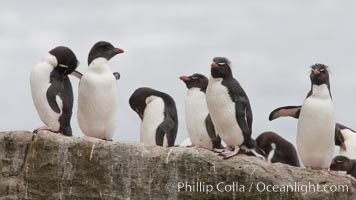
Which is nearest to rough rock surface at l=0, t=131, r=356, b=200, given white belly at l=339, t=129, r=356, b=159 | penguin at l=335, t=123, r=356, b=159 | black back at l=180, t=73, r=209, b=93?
black back at l=180, t=73, r=209, b=93

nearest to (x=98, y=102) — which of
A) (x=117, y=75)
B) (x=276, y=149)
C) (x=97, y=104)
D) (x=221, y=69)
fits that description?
(x=97, y=104)

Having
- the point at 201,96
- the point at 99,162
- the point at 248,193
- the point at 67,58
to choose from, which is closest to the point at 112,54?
the point at 67,58

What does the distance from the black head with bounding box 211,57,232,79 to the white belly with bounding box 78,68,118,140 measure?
1.79m

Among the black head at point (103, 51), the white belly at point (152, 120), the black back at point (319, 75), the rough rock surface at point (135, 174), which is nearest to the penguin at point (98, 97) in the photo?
the black head at point (103, 51)

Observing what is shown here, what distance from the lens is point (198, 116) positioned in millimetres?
12477

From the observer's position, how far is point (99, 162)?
31.7 feet

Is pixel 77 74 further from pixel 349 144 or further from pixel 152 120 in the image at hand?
pixel 349 144

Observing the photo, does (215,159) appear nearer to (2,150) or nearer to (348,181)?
(348,181)

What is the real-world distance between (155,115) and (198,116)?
0.80m

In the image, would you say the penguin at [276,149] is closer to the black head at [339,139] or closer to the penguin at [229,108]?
the black head at [339,139]

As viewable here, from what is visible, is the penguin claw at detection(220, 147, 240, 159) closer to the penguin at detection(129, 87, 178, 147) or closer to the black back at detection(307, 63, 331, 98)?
the black back at detection(307, 63, 331, 98)

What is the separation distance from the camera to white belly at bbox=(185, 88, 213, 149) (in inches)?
485

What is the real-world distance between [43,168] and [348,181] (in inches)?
150

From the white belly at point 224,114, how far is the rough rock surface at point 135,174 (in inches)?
22.8
